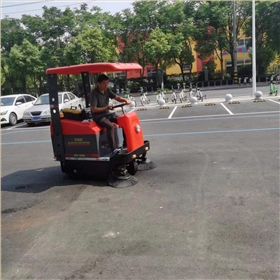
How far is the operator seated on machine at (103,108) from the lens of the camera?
18.9 feet

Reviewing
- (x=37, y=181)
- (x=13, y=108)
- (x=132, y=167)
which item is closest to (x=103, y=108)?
(x=132, y=167)

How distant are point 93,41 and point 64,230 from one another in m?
27.6

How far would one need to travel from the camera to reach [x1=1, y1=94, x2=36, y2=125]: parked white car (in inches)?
613

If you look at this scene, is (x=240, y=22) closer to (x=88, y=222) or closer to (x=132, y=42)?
(x=132, y=42)

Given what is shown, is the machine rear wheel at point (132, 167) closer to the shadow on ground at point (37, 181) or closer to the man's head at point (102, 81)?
the shadow on ground at point (37, 181)

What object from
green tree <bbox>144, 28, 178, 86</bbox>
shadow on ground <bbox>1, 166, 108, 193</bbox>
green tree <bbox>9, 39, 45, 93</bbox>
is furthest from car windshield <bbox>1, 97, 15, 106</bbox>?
green tree <bbox>144, 28, 178, 86</bbox>

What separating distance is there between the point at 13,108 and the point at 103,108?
11839 millimetres

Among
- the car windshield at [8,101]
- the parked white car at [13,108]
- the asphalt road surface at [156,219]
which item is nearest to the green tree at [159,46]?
the parked white car at [13,108]

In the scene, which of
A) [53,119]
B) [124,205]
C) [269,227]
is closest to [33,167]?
[53,119]

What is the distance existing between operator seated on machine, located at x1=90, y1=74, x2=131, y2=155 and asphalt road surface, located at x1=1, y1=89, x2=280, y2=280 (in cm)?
89

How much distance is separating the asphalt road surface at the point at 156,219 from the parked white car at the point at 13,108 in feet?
27.7

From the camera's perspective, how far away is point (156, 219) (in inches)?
167

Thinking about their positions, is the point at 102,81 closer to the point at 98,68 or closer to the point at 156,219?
the point at 98,68

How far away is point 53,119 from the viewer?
5.89 m
